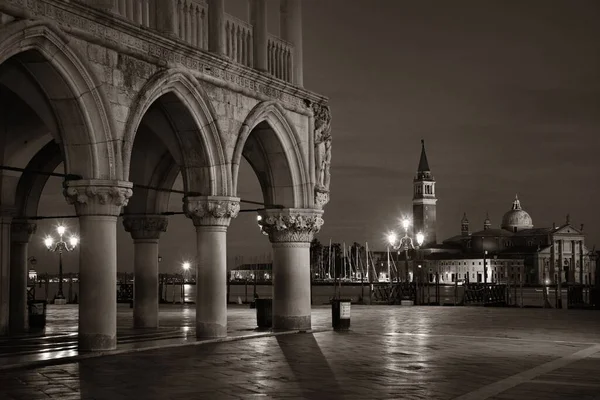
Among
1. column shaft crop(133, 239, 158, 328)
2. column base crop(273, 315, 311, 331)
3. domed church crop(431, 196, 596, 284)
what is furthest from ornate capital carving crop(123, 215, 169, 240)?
domed church crop(431, 196, 596, 284)

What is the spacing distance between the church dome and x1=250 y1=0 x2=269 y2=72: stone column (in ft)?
551

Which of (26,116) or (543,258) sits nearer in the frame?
(26,116)

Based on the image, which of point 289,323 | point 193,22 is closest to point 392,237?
Result: point 289,323

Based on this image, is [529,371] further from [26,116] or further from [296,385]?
[26,116]

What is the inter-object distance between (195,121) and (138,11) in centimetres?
219

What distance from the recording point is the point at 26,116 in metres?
18.3

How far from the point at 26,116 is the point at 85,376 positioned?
786 cm

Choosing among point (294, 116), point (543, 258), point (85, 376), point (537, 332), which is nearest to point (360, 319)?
point (537, 332)

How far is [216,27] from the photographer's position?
17797mm

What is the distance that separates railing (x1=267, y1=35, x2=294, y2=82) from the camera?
782 inches

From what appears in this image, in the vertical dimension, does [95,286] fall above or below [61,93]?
below

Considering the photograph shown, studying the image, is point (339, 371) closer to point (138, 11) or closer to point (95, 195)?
point (95, 195)

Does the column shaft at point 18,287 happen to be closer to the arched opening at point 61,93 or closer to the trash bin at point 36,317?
the trash bin at point 36,317

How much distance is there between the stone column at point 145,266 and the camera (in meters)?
21.0
